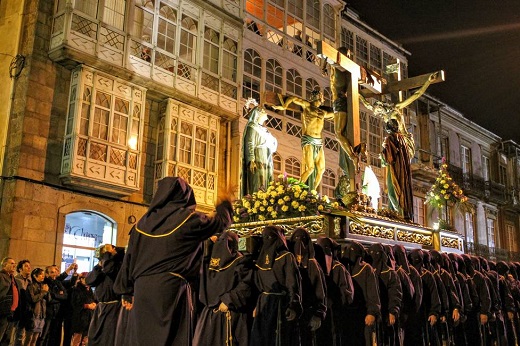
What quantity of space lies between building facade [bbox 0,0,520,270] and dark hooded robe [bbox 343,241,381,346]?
4.92m

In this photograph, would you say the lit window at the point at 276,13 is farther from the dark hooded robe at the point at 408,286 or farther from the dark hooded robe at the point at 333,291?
the dark hooded robe at the point at 333,291

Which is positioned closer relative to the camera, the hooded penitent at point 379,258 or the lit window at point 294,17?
the hooded penitent at point 379,258

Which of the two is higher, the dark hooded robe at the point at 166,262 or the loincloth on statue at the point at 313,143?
the loincloth on statue at the point at 313,143

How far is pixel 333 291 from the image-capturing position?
764 centimetres

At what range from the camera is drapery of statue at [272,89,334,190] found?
11.4 meters

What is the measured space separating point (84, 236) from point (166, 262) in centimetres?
1305

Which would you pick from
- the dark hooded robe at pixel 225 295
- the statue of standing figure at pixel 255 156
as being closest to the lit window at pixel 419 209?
the statue of standing figure at pixel 255 156

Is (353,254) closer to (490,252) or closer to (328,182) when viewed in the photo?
(328,182)

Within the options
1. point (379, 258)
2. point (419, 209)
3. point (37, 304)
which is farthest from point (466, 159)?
point (37, 304)

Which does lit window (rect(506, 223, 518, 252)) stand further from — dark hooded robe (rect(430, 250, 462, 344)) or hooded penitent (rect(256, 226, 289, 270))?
hooded penitent (rect(256, 226, 289, 270))

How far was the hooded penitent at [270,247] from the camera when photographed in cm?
685

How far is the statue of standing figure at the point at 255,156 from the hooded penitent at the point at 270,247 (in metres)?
4.47

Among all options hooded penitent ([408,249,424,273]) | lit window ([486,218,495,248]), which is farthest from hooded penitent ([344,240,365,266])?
lit window ([486,218,495,248])

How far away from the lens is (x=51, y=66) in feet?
54.8
